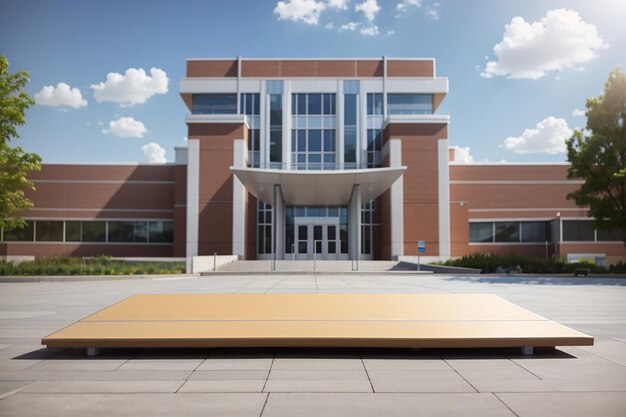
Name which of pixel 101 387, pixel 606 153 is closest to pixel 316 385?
pixel 101 387

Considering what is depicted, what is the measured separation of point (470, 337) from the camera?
624 centimetres

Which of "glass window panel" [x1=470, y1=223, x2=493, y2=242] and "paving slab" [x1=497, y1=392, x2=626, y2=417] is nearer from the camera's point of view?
"paving slab" [x1=497, y1=392, x2=626, y2=417]

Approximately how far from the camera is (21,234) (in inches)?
1829

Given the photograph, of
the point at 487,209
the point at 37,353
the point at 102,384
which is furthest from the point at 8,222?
the point at 487,209

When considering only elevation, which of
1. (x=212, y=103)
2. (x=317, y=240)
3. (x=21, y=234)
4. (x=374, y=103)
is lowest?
(x=317, y=240)

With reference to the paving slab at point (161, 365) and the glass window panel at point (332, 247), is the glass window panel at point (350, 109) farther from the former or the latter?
the paving slab at point (161, 365)

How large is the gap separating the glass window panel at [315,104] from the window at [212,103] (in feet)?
25.0

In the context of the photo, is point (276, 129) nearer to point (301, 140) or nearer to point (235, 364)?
point (301, 140)

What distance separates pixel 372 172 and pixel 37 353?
26.8 metres

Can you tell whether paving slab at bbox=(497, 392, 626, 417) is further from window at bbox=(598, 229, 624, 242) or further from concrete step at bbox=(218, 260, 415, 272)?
window at bbox=(598, 229, 624, 242)

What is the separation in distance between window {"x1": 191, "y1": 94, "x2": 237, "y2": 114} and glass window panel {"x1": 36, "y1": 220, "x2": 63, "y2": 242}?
54.9 ft

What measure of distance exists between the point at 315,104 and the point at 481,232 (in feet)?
64.8

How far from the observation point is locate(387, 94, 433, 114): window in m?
49.6

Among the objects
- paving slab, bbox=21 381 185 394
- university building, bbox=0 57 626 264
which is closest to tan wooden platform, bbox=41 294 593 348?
paving slab, bbox=21 381 185 394
